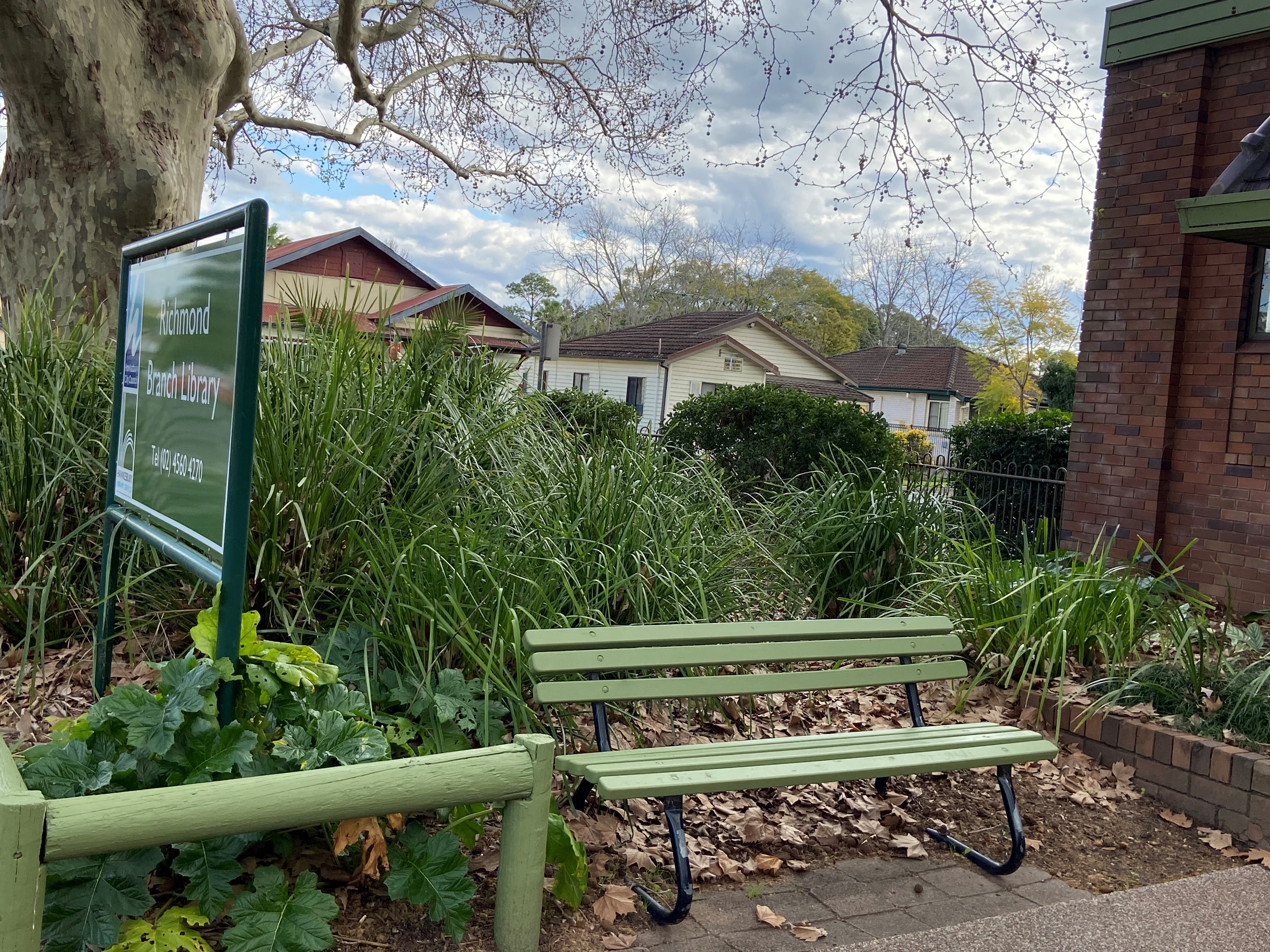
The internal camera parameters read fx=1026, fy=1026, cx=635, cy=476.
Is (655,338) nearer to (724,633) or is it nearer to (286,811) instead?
(724,633)

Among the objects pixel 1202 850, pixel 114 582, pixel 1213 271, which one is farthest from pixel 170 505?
pixel 1213 271

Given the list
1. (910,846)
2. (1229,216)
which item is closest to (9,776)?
(910,846)

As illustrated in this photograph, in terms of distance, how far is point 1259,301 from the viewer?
7914 millimetres

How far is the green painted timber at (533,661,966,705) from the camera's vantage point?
3.32 meters

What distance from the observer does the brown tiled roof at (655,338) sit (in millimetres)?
39062

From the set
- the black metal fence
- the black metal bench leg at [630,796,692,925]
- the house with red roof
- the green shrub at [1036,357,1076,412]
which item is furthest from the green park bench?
the green shrub at [1036,357,1076,412]

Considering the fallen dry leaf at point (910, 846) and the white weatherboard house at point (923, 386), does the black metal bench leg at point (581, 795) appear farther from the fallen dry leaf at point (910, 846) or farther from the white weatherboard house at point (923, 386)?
the white weatherboard house at point (923, 386)

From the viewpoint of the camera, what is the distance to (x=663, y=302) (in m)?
63.6

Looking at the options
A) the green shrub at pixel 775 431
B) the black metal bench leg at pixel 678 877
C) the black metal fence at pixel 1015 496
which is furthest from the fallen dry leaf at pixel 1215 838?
the green shrub at pixel 775 431

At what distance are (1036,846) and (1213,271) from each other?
19.6 feet

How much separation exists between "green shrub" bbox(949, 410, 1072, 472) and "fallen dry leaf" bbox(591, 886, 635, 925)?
9.77 meters

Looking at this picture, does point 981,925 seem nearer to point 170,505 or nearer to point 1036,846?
point 1036,846

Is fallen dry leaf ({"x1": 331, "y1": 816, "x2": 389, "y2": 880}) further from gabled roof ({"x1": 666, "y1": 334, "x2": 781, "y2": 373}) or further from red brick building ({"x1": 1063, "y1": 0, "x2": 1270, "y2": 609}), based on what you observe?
gabled roof ({"x1": 666, "y1": 334, "x2": 781, "y2": 373})

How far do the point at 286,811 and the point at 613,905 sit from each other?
1.18 metres
